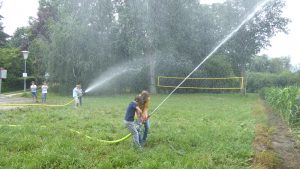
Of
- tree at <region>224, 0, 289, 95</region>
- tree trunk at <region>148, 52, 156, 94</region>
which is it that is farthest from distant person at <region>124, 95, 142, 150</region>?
tree at <region>224, 0, 289, 95</region>

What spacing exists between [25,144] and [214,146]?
453cm

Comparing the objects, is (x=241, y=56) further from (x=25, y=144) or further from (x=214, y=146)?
(x=25, y=144)

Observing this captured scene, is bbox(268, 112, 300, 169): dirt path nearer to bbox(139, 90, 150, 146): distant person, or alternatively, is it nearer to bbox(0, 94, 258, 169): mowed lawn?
bbox(0, 94, 258, 169): mowed lawn

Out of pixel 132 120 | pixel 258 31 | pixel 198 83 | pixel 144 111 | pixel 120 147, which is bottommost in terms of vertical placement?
pixel 120 147

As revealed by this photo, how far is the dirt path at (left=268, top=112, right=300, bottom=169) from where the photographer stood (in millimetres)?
8094

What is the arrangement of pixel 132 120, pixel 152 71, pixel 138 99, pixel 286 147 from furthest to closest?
1. pixel 152 71
2. pixel 286 147
3. pixel 138 99
4. pixel 132 120

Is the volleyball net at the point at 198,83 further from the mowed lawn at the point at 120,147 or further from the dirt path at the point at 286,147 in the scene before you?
the mowed lawn at the point at 120,147

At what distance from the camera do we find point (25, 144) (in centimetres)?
841

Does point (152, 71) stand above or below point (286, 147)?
above

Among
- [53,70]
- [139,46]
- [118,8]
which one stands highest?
[118,8]

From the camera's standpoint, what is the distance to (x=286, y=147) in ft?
32.1

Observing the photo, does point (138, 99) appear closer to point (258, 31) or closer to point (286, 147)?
point (286, 147)

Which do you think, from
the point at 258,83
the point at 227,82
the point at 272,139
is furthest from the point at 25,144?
the point at 258,83

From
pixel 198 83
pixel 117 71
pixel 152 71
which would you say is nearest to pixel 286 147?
pixel 152 71
